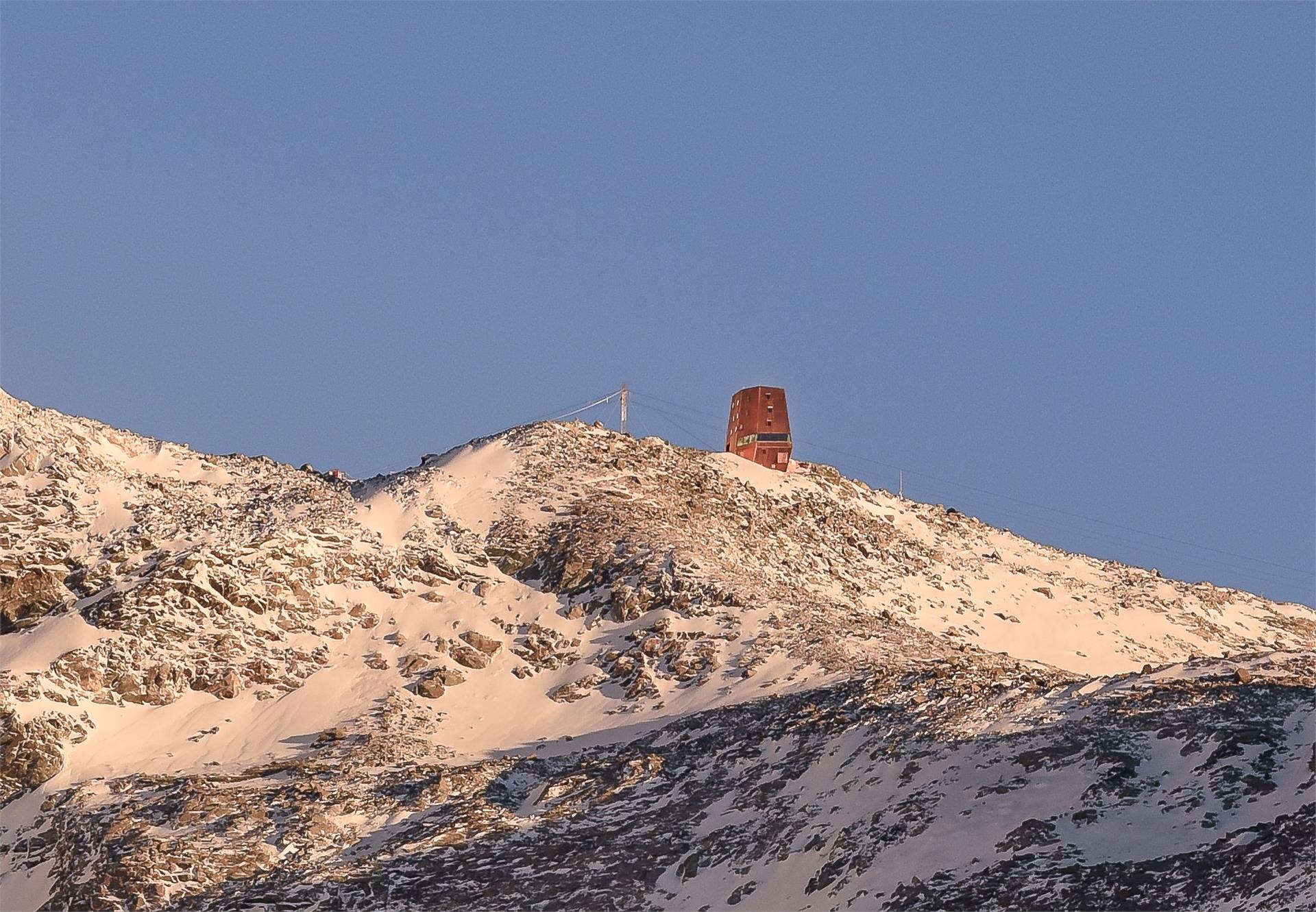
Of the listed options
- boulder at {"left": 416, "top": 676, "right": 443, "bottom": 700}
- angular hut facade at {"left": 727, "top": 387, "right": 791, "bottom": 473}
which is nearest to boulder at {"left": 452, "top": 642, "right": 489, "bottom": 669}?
boulder at {"left": 416, "top": 676, "right": 443, "bottom": 700}

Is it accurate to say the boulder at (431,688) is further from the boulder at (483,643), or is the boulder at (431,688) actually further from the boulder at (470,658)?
the boulder at (483,643)

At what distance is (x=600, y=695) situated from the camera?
5994 centimetres

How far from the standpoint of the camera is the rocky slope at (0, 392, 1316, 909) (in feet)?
145

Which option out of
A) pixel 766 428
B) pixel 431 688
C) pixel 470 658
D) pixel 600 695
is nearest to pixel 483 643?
pixel 470 658

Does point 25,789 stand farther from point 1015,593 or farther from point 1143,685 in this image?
point 1015,593

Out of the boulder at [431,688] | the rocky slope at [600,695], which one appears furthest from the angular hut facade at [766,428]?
the boulder at [431,688]

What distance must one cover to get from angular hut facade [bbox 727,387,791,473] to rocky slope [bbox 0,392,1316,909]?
4.83 feet

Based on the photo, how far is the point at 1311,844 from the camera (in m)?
37.8

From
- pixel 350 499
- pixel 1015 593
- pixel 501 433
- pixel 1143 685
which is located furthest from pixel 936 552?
pixel 1143 685

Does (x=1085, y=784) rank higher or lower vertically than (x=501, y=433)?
lower

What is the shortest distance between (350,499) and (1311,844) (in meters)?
43.6

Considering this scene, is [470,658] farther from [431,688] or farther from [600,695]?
[600,695]

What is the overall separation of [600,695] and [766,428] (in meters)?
25.1

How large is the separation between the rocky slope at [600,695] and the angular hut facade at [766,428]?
57.9 inches
